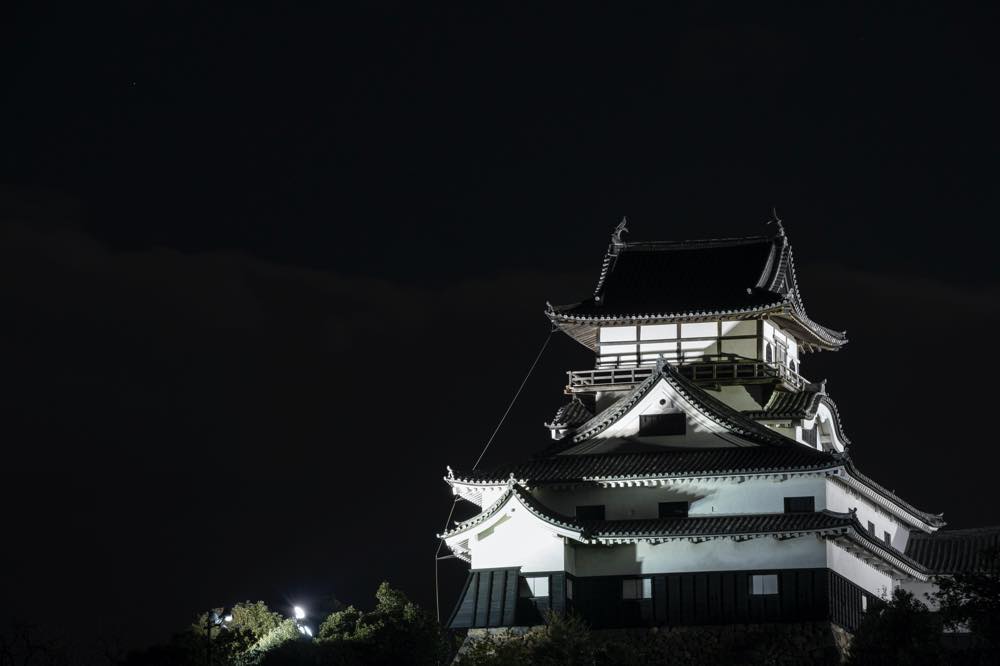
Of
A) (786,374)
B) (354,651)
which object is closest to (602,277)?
(786,374)

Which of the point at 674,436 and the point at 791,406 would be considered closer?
the point at 674,436

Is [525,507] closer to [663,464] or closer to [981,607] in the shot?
[663,464]

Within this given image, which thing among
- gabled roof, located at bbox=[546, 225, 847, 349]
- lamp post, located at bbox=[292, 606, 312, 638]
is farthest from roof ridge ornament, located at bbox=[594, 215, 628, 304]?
lamp post, located at bbox=[292, 606, 312, 638]

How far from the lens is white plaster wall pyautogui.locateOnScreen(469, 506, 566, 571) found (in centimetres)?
5194

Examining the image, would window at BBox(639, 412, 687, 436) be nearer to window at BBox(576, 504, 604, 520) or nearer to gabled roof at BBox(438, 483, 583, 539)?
window at BBox(576, 504, 604, 520)

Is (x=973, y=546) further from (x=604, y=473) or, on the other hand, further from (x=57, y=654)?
(x=57, y=654)

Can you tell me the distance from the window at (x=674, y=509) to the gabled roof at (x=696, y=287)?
27.0 feet

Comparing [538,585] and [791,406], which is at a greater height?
[791,406]

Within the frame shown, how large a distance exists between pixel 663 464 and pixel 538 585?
5.41m

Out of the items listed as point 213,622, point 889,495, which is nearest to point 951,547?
point 889,495

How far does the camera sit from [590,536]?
51.8 meters

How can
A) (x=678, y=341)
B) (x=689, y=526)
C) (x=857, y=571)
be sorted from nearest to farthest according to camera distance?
(x=689, y=526)
(x=857, y=571)
(x=678, y=341)

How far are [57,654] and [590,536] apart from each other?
1643cm

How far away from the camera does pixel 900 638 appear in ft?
146
